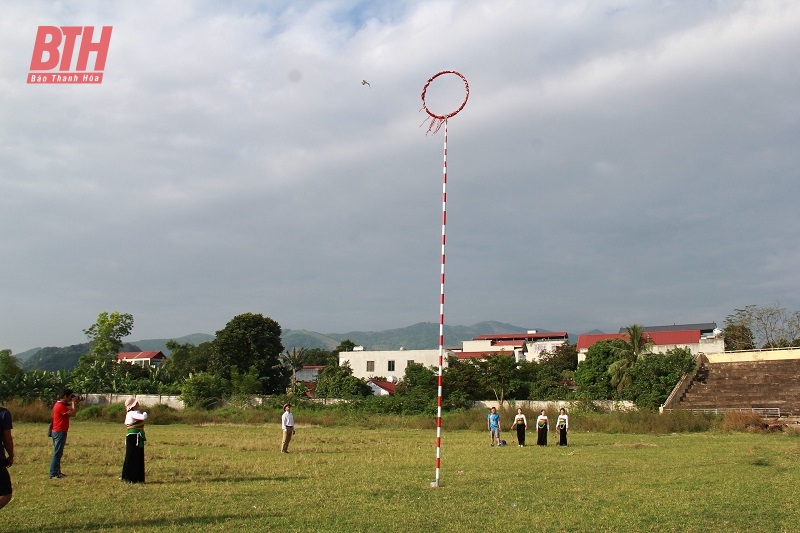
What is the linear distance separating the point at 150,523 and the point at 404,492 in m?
5.01

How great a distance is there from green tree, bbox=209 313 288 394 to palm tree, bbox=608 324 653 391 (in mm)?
37675

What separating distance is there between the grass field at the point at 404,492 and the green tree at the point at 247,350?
5564 centimetres

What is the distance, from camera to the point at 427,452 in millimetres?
23547

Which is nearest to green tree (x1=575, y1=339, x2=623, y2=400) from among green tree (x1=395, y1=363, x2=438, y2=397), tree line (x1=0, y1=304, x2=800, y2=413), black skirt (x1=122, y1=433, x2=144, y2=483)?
tree line (x1=0, y1=304, x2=800, y2=413)

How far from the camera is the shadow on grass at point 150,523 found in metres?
9.55

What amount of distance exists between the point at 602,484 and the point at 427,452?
9.65 m

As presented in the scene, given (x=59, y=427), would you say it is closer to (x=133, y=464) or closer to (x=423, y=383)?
(x=133, y=464)

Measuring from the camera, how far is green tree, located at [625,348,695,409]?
170 ft

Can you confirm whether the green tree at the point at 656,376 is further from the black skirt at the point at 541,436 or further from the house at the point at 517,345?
the house at the point at 517,345

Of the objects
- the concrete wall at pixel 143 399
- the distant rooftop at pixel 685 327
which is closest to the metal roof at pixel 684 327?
the distant rooftop at pixel 685 327

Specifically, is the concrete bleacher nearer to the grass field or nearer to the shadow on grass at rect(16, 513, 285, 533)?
the grass field

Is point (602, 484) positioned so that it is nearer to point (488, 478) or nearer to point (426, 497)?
point (488, 478)

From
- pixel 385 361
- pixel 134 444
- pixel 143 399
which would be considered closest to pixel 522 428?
pixel 134 444

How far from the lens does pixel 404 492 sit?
13.2 m
